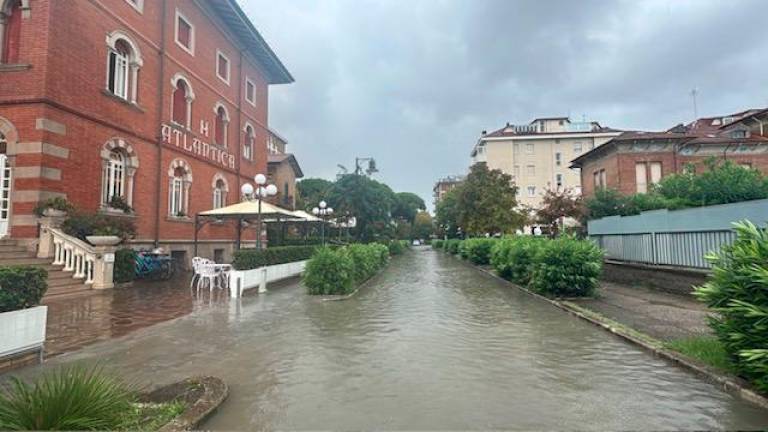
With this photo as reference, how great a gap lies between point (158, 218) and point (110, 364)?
45.2ft

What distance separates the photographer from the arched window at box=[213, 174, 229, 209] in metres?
23.5

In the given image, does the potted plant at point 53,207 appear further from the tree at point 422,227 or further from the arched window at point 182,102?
the tree at point 422,227

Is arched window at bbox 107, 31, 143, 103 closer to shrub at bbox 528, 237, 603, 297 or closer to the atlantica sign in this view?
the atlantica sign

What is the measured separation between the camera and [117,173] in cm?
1638

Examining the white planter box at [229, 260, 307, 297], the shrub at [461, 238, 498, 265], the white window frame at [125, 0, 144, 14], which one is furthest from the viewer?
the shrub at [461, 238, 498, 265]

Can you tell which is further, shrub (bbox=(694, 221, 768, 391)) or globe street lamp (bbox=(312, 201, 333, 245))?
globe street lamp (bbox=(312, 201, 333, 245))

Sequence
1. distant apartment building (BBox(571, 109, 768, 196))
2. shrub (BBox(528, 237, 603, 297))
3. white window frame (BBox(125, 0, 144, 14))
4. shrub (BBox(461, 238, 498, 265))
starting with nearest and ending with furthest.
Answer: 1. shrub (BBox(528, 237, 603, 297))
2. white window frame (BBox(125, 0, 144, 14))
3. shrub (BBox(461, 238, 498, 265))
4. distant apartment building (BBox(571, 109, 768, 196))

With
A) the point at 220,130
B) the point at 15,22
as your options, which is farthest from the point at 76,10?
the point at 220,130

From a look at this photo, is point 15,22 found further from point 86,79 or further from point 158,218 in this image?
point 158,218

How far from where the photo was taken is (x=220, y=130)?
81.0 feet

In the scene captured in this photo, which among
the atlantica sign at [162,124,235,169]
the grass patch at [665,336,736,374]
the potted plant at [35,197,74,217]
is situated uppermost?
the atlantica sign at [162,124,235,169]

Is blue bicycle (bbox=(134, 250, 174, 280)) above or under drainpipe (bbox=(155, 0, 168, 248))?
under

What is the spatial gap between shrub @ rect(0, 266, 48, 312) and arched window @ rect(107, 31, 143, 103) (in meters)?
12.6

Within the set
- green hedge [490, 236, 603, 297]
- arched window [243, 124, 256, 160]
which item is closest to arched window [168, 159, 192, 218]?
arched window [243, 124, 256, 160]
